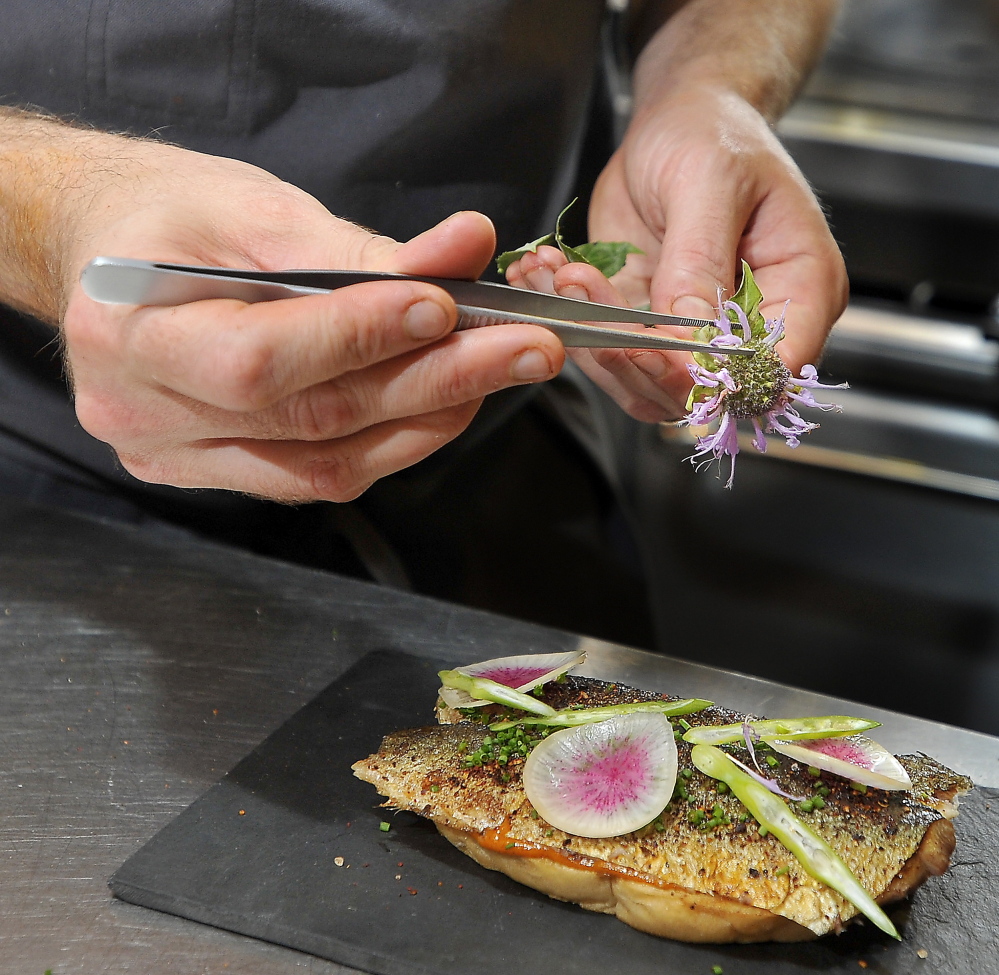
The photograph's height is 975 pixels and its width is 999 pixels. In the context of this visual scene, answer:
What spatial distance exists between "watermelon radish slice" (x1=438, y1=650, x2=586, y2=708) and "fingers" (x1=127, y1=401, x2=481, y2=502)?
28 cm

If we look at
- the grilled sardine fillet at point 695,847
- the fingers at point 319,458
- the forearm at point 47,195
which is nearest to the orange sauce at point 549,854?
the grilled sardine fillet at point 695,847

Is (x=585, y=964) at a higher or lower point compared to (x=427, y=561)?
higher

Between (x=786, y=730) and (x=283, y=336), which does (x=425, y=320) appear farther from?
(x=786, y=730)

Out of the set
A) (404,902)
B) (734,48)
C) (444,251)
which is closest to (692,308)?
(444,251)

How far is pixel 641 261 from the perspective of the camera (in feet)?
4.70

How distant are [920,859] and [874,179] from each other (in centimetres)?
189

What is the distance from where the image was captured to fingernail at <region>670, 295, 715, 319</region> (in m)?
1.03

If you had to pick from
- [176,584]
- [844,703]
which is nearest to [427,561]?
[176,584]

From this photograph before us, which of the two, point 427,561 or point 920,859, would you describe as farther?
point 427,561

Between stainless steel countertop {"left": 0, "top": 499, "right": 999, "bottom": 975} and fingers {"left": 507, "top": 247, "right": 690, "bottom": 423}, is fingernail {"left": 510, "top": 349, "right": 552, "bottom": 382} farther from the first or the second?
stainless steel countertop {"left": 0, "top": 499, "right": 999, "bottom": 975}

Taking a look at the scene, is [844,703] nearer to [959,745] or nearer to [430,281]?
[959,745]

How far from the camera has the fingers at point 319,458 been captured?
0.99m

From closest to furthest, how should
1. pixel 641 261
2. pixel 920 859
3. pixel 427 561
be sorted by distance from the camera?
pixel 920 859 < pixel 641 261 < pixel 427 561

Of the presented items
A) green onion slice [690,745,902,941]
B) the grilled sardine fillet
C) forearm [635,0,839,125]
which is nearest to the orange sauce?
the grilled sardine fillet
